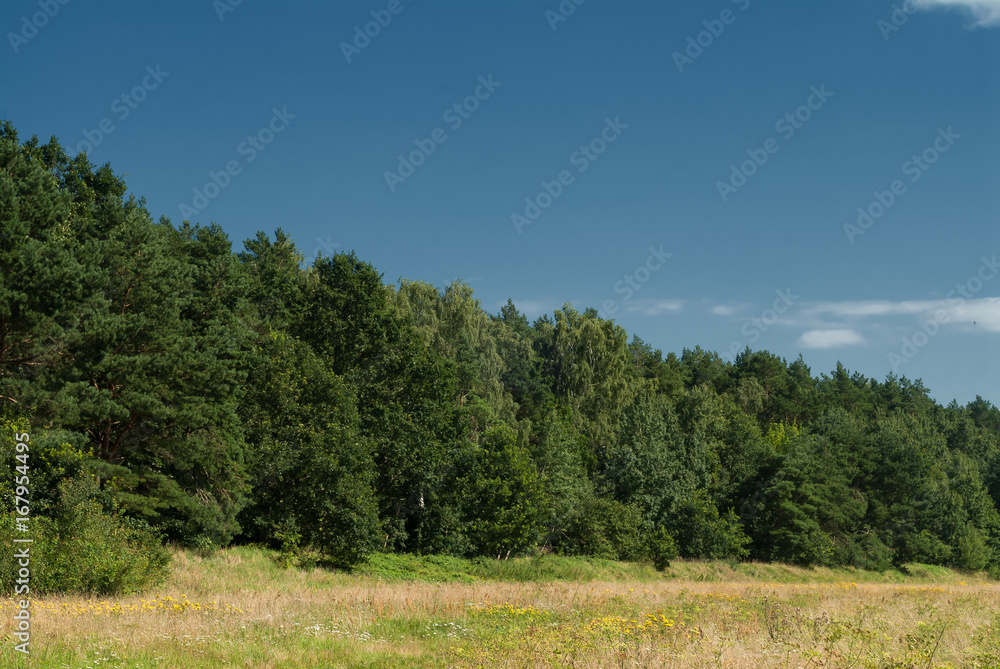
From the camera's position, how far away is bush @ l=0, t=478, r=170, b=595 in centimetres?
1569

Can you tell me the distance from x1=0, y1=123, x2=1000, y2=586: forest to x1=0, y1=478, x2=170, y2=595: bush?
128mm

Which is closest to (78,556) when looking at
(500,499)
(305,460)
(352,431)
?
(305,460)

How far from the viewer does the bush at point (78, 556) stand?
15.7 meters

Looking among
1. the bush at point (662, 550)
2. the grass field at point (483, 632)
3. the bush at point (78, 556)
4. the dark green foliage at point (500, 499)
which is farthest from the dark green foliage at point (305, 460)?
the bush at point (662, 550)

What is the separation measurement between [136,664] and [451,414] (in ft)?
98.6

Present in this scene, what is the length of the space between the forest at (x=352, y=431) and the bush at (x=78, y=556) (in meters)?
0.13

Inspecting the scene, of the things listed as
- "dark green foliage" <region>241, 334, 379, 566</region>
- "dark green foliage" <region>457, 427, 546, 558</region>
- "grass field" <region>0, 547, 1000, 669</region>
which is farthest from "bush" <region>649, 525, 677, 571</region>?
"grass field" <region>0, 547, 1000, 669</region>

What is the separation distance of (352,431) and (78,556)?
17238 mm

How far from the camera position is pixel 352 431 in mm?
33219

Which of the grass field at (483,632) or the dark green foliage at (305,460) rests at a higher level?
the dark green foliage at (305,460)

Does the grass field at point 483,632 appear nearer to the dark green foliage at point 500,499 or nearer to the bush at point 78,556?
the bush at point 78,556

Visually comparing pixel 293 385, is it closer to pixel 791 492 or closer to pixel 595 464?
pixel 595 464

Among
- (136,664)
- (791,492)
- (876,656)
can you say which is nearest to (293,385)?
(136,664)

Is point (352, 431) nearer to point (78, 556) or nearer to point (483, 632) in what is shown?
point (78, 556)
